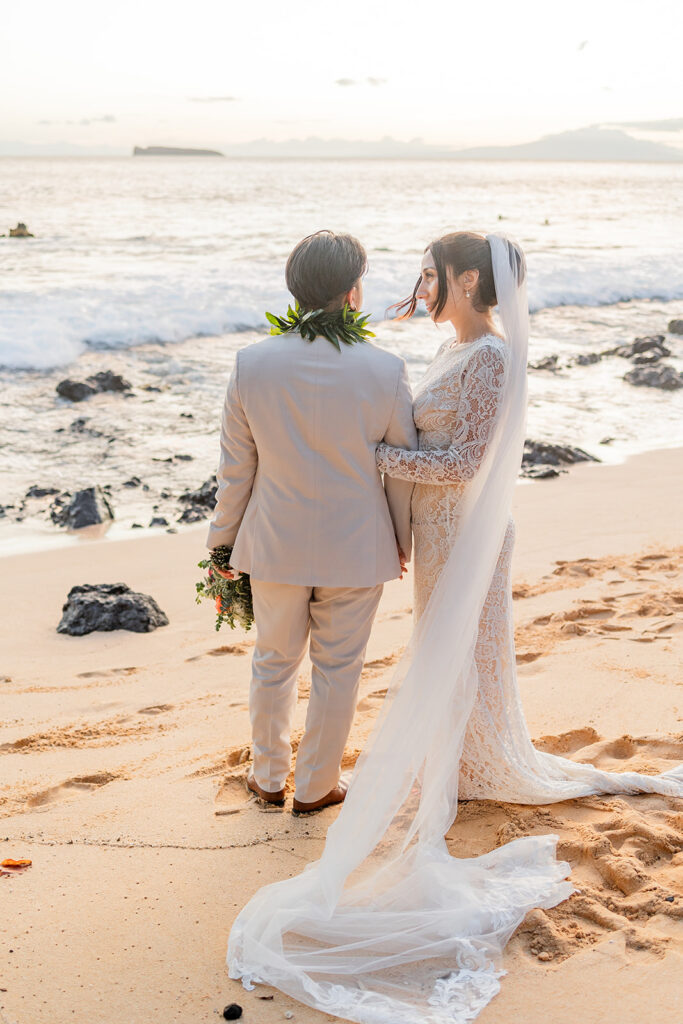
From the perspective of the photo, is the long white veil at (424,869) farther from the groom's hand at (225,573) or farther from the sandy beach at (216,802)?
the groom's hand at (225,573)

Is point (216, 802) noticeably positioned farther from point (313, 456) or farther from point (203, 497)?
point (203, 497)

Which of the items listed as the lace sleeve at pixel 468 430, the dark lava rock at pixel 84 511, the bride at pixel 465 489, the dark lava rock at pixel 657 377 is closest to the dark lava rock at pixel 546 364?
the dark lava rock at pixel 657 377

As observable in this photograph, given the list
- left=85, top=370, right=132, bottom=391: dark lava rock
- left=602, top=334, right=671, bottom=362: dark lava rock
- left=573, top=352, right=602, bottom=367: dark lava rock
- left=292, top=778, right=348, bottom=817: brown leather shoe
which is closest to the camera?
left=292, top=778, right=348, bottom=817: brown leather shoe

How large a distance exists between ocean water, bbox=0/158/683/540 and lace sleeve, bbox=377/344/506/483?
2.09ft

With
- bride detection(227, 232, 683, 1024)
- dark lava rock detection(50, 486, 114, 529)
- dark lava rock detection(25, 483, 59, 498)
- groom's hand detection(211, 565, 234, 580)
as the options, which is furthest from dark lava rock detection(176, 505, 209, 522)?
bride detection(227, 232, 683, 1024)

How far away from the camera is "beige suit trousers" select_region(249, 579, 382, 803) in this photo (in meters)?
3.24

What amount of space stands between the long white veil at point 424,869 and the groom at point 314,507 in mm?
278

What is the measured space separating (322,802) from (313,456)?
130cm

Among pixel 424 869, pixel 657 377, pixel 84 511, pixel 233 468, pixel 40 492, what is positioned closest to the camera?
pixel 424 869

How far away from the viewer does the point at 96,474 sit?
8680 millimetres

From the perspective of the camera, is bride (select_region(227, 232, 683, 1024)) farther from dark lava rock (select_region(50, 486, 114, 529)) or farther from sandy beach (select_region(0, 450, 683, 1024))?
dark lava rock (select_region(50, 486, 114, 529))

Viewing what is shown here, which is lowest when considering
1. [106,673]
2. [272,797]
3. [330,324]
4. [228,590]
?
[106,673]

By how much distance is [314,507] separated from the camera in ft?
10.1

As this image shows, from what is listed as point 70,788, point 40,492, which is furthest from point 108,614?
point 40,492
